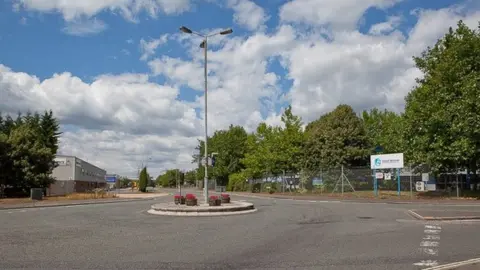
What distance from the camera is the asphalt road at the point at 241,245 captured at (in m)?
9.51

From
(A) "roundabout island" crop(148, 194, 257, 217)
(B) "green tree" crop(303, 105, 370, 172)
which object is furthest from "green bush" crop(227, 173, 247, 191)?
(A) "roundabout island" crop(148, 194, 257, 217)

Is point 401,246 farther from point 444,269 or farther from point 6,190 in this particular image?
point 6,190

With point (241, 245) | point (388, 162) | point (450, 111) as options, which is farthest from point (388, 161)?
point (241, 245)

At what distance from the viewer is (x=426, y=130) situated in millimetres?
38250

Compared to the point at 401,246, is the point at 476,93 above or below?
above

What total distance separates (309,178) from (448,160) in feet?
54.7

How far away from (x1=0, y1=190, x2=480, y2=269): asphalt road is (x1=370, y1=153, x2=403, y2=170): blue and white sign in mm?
23334

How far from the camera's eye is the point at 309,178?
5169 cm

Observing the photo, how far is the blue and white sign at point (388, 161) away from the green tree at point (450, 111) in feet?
4.05

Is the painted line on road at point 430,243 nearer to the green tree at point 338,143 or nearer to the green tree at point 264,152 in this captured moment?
the green tree at point 338,143

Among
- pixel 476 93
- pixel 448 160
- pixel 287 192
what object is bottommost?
pixel 287 192

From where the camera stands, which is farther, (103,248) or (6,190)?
(6,190)

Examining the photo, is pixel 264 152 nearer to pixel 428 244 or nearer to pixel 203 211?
pixel 203 211

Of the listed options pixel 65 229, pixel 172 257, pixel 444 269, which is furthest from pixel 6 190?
pixel 444 269
